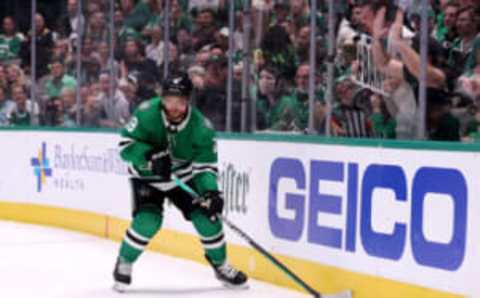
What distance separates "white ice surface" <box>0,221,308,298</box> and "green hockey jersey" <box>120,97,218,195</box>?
1.86 ft

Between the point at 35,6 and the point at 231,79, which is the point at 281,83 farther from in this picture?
the point at 35,6

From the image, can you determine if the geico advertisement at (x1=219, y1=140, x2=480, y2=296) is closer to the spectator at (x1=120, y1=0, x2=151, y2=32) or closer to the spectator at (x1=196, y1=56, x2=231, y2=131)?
the spectator at (x1=196, y1=56, x2=231, y2=131)

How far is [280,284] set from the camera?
5.23 meters

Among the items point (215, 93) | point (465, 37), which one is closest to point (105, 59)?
point (215, 93)

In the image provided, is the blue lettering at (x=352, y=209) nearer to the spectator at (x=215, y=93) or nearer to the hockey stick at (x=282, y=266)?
the hockey stick at (x=282, y=266)

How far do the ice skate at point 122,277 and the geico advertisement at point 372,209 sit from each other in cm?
84

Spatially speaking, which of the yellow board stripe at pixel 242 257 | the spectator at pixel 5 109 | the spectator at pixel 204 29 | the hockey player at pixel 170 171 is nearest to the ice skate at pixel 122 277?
the hockey player at pixel 170 171

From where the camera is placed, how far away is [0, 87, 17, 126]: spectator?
901cm

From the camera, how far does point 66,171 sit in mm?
7988

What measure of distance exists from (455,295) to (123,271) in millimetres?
1855

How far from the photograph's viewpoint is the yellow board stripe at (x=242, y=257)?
175 inches

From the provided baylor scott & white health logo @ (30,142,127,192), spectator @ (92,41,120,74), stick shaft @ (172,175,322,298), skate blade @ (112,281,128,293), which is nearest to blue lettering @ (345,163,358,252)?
stick shaft @ (172,175,322,298)

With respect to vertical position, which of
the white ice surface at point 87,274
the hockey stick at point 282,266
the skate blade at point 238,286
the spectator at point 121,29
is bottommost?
the white ice surface at point 87,274

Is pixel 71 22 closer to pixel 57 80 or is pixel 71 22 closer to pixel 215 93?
pixel 57 80
